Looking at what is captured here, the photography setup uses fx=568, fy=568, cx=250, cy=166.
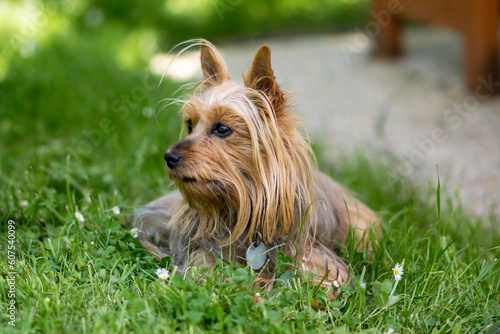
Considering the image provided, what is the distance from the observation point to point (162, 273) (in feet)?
8.54

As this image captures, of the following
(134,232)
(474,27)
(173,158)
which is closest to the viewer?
(173,158)

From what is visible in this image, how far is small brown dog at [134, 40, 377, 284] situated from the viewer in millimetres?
2531

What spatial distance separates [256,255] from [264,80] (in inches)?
32.4

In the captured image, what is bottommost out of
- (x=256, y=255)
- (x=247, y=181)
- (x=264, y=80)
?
(x=256, y=255)

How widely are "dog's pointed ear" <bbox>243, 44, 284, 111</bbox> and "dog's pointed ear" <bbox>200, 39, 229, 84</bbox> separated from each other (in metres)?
0.19

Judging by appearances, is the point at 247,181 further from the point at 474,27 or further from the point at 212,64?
the point at 474,27

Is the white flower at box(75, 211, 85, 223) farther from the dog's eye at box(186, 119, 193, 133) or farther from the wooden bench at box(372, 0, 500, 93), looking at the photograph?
the wooden bench at box(372, 0, 500, 93)

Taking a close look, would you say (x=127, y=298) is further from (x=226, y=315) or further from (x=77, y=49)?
(x=77, y=49)

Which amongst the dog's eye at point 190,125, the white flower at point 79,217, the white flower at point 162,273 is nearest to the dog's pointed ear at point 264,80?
the dog's eye at point 190,125

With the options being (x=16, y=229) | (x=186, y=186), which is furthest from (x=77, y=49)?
(x=186, y=186)

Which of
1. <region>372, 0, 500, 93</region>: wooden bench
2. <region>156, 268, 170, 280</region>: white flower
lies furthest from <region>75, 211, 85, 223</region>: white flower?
<region>372, 0, 500, 93</region>: wooden bench

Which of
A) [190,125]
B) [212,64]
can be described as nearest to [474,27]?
[212,64]

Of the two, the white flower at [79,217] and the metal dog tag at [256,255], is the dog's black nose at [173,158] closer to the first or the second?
the metal dog tag at [256,255]

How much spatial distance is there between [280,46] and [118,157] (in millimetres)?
5185
